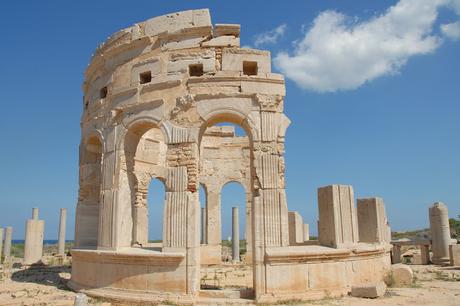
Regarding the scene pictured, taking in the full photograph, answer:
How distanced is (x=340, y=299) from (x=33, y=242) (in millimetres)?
17326

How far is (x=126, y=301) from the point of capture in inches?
376

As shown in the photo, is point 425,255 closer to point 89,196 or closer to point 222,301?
point 222,301

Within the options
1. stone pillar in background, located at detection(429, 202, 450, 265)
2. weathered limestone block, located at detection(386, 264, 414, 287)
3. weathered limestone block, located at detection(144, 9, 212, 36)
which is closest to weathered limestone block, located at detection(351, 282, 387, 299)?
weathered limestone block, located at detection(386, 264, 414, 287)

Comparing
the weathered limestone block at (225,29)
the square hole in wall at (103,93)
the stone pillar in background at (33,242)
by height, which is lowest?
the stone pillar in background at (33,242)

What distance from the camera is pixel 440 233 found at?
19.2m

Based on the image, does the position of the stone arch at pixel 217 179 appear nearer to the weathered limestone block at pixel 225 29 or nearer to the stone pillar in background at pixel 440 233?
the weathered limestone block at pixel 225 29

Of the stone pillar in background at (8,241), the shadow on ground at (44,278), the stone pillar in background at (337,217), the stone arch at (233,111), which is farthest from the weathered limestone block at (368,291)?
the stone pillar in background at (8,241)

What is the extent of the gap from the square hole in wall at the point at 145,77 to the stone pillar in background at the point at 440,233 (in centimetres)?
1539

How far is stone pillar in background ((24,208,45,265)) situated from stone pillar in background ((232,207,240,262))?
32.4 ft

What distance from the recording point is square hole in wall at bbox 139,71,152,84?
11.4 meters

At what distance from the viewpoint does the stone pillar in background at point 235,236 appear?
68.5 ft

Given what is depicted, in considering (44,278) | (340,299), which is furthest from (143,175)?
(340,299)

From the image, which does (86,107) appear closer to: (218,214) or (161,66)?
(161,66)

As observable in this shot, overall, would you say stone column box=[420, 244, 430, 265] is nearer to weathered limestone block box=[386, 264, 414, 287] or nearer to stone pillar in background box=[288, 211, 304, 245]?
stone pillar in background box=[288, 211, 304, 245]
